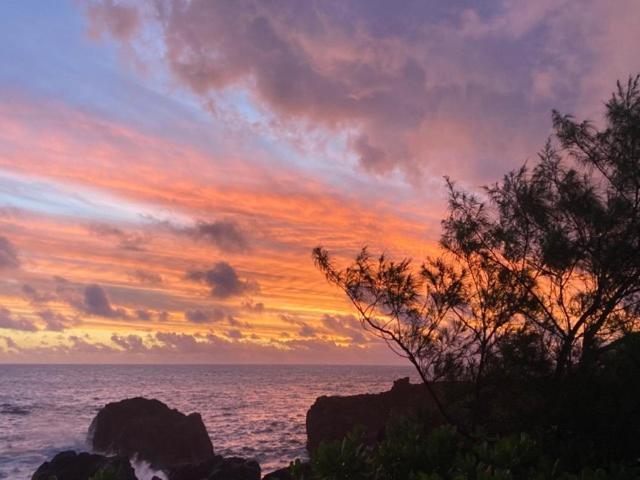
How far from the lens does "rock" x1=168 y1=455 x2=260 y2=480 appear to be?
26281mm

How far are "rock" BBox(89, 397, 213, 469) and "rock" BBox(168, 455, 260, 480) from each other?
12.1 m

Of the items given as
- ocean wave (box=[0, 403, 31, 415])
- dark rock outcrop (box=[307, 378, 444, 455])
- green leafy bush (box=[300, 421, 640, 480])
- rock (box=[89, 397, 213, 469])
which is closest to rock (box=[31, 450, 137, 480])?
rock (box=[89, 397, 213, 469])

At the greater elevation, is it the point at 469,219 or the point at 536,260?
the point at 469,219

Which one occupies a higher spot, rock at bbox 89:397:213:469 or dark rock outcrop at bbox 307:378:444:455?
dark rock outcrop at bbox 307:378:444:455

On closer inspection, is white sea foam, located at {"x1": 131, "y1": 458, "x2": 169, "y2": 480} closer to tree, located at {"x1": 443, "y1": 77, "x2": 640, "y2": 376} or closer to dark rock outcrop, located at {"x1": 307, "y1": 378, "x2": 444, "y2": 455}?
dark rock outcrop, located at {"x1": 307, "y1": 378, "x2": 444, "y2": 455}

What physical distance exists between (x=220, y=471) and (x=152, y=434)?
64.5 feet

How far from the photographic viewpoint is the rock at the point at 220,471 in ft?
86.2

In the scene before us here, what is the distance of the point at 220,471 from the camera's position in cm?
2634

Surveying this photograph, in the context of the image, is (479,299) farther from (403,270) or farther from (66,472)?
(66,472)

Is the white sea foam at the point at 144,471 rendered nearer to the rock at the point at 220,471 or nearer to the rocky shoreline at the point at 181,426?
the rocky shoreline at the point at 181,426

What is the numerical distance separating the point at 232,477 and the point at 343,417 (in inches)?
854

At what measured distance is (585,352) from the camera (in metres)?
14.9

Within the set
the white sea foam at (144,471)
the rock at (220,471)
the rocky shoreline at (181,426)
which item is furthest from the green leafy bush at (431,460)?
the white sea foam at (144,471)

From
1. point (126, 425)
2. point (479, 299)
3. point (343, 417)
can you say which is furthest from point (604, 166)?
point (126, 425)
